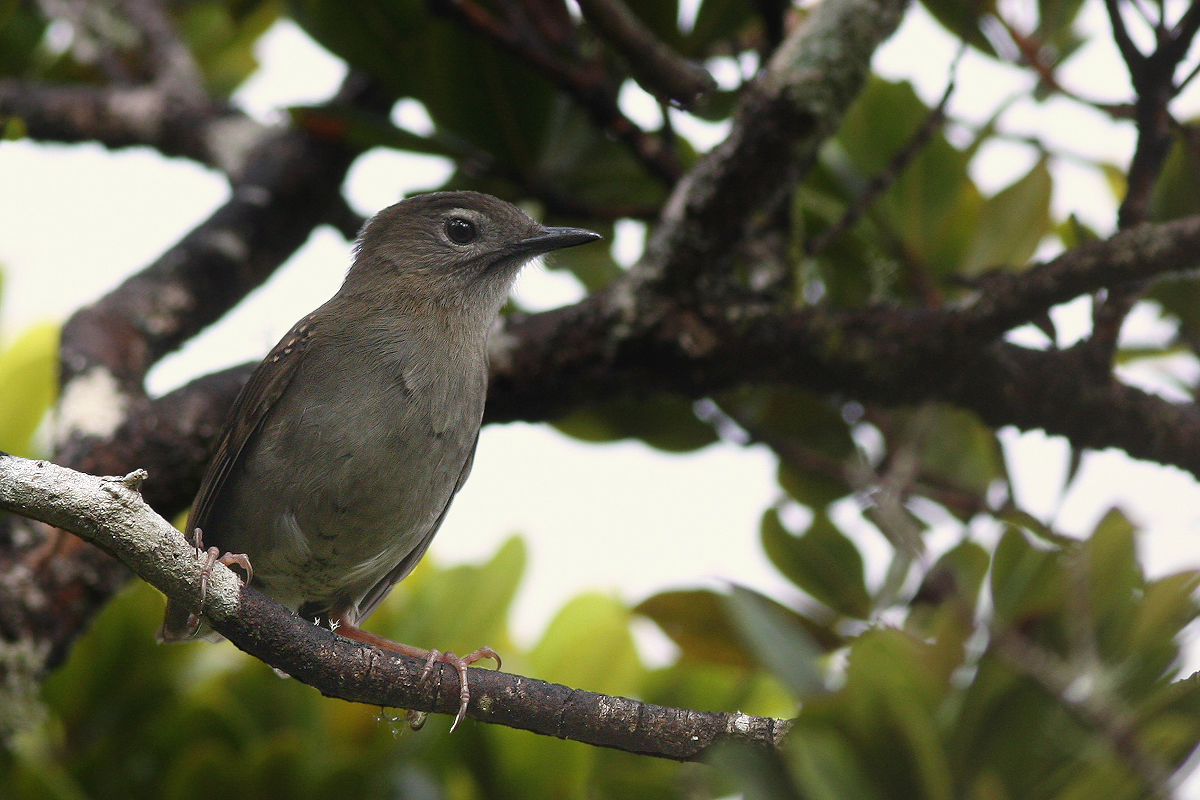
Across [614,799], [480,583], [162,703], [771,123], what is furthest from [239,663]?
[771,123]

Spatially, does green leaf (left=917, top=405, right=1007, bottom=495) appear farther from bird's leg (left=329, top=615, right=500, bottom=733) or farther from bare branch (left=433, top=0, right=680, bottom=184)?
bird's leg (left=329, top=615, right=500, bottom=733)

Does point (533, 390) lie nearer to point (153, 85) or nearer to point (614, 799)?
point (614, 799)

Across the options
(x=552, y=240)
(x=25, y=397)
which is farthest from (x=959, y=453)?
(x=25, y=397)

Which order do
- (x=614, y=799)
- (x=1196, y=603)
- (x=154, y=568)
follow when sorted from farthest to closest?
(x=614, y=799), (x=1196, y=603), (x=154, y=568)

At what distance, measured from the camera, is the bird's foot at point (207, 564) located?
2.40m

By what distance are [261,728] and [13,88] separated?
3.60 m

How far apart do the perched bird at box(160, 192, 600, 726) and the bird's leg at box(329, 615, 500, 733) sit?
0.04 ft

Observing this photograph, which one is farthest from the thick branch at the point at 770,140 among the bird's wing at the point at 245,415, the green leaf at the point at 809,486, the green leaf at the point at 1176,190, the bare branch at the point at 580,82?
the bird's wing at the point at 245,415

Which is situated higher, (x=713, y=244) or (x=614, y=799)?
(x=713, y=244)

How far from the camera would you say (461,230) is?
4.60 m

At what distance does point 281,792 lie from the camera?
3715 mm

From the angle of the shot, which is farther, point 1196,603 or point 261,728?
point 261,728

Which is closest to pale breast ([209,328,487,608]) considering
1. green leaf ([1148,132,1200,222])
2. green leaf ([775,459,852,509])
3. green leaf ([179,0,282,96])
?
green leaf ([775,459,852,509])

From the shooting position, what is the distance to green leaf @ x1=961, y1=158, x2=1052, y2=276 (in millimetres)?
4457
